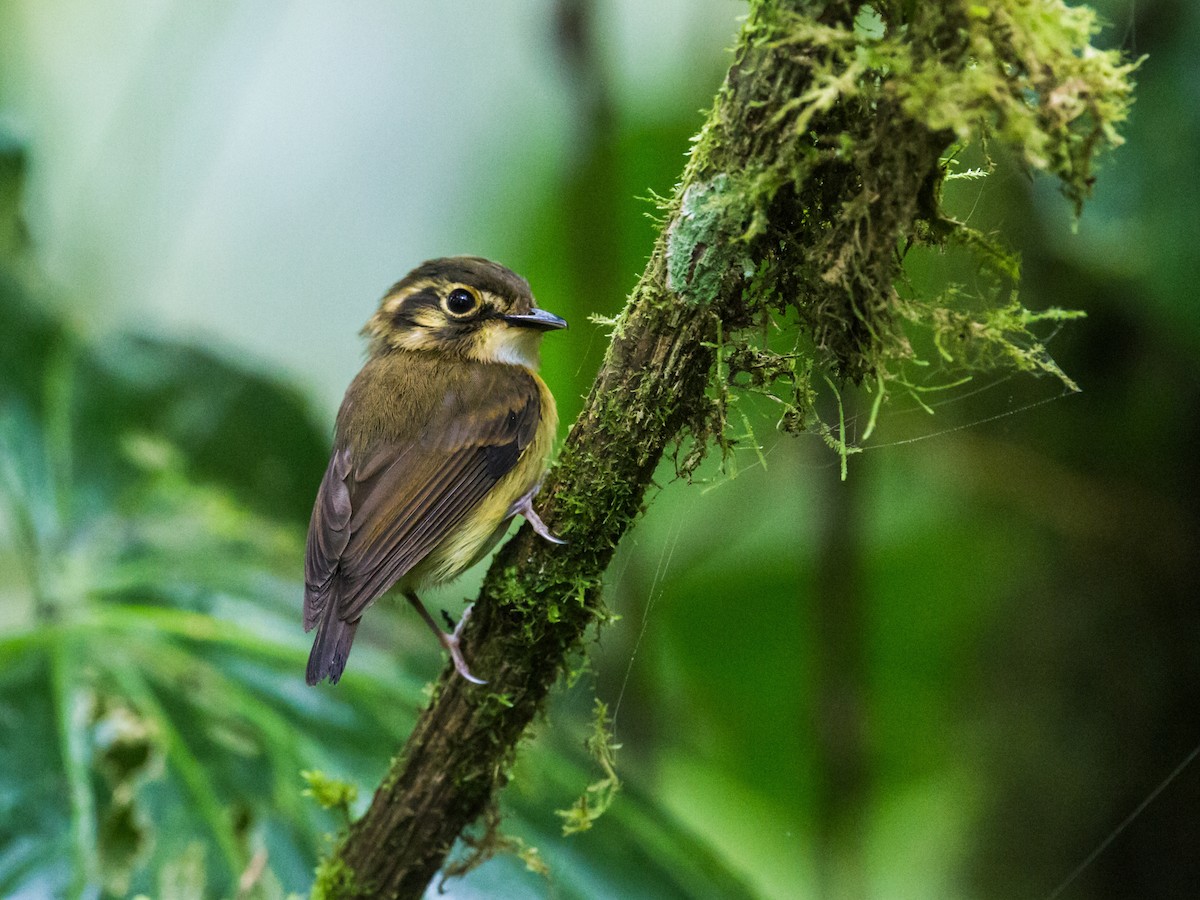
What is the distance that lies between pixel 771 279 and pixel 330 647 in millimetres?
1203

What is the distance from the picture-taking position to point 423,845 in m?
1.81

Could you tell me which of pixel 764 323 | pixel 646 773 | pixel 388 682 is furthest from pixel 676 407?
pixel 646 773

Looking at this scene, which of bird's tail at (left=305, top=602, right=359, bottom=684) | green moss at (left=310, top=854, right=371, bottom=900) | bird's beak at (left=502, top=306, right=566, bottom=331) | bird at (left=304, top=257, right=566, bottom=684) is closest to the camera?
green moss at (left=310, top=854, right=371, bottom=900)

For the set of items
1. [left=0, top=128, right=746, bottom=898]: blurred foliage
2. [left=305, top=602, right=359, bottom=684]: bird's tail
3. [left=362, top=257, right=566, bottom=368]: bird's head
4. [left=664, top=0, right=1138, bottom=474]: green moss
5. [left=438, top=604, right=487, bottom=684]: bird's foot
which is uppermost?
[left=664, top=0, right=1138, bottom=474]: green moss

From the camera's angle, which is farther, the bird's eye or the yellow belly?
the bird's eye

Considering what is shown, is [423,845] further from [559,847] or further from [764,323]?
[764,323]

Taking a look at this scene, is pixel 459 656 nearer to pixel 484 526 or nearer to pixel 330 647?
pixel 330 647

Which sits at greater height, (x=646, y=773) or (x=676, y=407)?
(x=676, y=407)

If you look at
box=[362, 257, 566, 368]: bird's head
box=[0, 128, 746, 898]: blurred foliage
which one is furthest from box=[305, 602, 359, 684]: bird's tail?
box=[362, 257, 566, 368]: bird's head

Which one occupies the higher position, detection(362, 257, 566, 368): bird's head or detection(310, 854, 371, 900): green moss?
detection(362, 257, 566, 368): bird's head

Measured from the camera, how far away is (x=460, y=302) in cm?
280

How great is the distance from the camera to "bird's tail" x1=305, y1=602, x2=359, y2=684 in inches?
84.7

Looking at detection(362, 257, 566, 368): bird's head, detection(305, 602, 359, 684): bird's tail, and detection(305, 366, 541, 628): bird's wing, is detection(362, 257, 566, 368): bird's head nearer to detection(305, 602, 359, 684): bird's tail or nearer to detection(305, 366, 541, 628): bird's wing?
detection(305, 366, 541, 628): bird's wing

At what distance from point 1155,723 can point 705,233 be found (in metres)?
2.91
